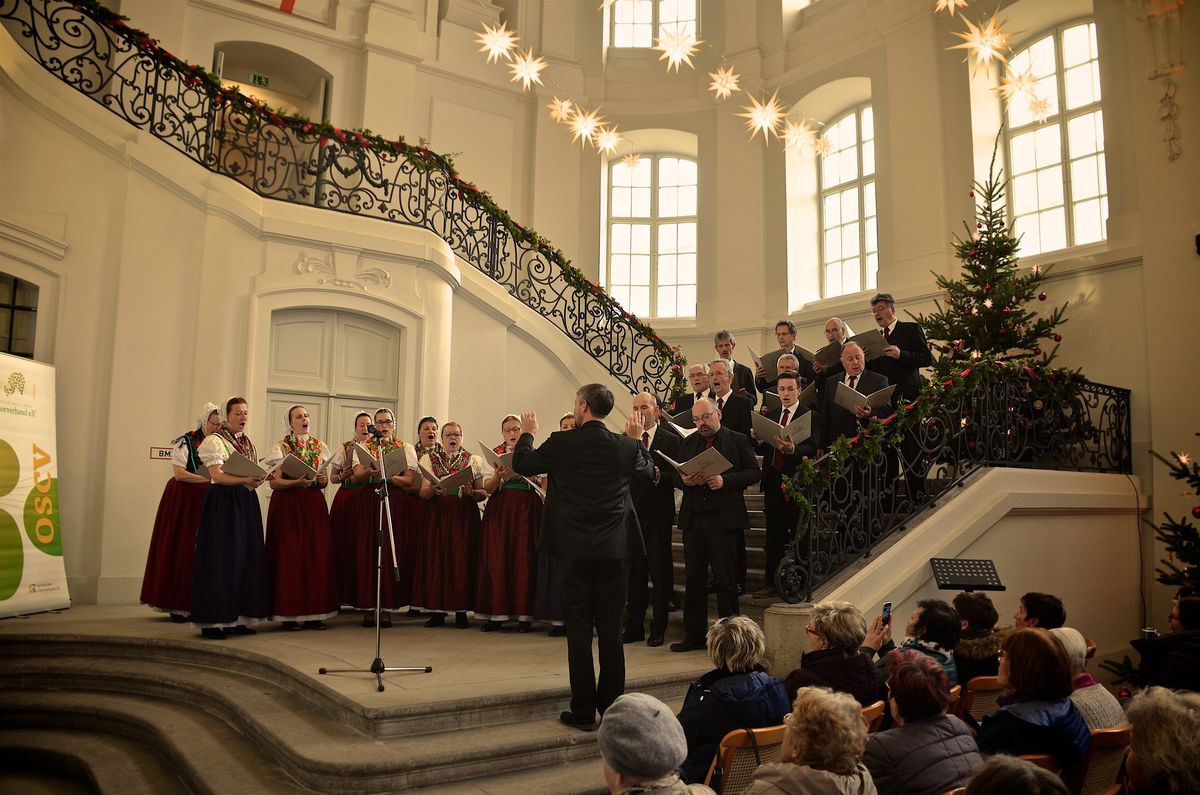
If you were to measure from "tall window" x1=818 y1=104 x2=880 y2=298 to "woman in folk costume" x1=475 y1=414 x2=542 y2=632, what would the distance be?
25.6ft

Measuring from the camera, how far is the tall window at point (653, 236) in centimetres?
1470

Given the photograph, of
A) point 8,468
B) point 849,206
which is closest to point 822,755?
point 8,468

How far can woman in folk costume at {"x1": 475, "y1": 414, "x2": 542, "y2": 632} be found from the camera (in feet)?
22.1

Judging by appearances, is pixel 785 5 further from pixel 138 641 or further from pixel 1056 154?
pixel 138 641

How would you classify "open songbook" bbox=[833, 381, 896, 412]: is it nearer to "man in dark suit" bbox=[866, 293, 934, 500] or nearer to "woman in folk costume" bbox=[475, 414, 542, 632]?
"man in dark suit" bbox=[866, 293, 934, 500]

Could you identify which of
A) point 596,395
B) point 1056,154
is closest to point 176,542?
point 596,395

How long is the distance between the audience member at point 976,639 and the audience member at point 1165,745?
2.00 metres

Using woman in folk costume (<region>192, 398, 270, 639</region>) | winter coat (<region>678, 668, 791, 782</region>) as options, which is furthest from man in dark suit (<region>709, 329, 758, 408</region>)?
winter coat (<region>678, 668, 791, 782</region>)

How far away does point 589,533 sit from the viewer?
4.48 meters

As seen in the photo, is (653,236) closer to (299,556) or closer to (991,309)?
(991,309)

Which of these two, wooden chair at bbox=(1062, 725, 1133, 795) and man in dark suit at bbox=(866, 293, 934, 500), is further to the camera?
man in dark suit at bbox=(866, 293, 934, 500)

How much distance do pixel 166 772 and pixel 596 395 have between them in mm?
2906

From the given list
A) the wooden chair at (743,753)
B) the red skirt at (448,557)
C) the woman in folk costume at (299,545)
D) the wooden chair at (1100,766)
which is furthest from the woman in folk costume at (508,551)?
the wooden chair at (1100,766)

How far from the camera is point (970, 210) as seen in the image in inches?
437
